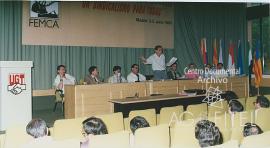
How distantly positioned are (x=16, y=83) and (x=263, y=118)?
3.66 metres

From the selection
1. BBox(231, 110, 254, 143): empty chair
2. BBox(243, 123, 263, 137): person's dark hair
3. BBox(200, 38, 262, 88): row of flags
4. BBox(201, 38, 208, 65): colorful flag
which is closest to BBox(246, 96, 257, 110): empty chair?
BBox(231, 110, 254, 143): empty chair

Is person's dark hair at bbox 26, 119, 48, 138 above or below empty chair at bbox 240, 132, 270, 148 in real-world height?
above

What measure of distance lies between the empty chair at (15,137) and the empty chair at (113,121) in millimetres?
826

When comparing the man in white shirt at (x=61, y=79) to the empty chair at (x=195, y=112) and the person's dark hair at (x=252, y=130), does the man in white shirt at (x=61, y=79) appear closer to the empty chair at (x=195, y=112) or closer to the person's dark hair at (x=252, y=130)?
the empty chair at (x=195, y=112)

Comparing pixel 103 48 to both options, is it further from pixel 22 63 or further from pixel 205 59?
pixel 22 63

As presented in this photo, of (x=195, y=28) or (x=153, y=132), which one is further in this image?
(x=195, y=28)

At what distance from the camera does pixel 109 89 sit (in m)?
6.98

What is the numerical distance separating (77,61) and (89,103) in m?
3.38

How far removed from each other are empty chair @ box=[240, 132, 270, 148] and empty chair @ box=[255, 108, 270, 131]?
55.0 inches

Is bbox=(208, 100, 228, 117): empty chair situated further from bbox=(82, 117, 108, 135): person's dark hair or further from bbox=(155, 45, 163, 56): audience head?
bbox=(155, 45, 163, 56): audience head

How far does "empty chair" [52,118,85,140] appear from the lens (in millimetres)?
3395

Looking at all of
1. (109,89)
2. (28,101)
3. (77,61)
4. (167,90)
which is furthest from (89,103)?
(77,61)

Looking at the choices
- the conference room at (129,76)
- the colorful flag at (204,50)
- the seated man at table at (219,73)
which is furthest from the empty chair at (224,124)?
the colorful flag at (204,50)

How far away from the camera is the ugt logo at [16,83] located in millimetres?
5363
